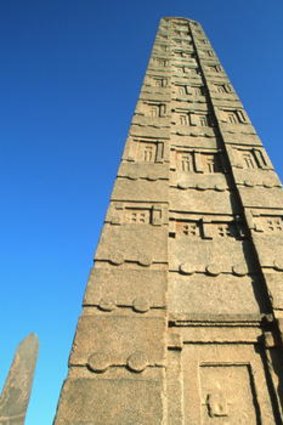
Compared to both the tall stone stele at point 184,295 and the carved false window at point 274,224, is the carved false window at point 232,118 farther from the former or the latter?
the carved false window at point 274,224

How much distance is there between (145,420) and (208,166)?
4.64m

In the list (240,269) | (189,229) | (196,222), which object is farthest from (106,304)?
(196,222)

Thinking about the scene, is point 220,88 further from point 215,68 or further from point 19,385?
point 19,385

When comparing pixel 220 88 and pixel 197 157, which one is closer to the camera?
pixel 197 157

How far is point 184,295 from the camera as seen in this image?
3814 millimetres

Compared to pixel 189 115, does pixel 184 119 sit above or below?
below

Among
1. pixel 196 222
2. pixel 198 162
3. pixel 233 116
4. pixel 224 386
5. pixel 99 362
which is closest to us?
pixel 99 362

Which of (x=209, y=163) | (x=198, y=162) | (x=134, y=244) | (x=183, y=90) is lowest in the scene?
(x=134, y=244)

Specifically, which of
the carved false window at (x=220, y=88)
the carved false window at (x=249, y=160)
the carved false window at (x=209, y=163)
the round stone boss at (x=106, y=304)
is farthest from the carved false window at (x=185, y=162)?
the carved false window at (x=220, y=88)

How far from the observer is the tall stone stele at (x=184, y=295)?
2.87 meters

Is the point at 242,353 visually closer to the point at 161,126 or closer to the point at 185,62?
the point at 161,126

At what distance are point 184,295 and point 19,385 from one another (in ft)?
6.47

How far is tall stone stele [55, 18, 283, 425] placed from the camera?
2.87m

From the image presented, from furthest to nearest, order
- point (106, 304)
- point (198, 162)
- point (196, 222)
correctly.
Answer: point (198, 162), point (196, 222), point (106, 304)
